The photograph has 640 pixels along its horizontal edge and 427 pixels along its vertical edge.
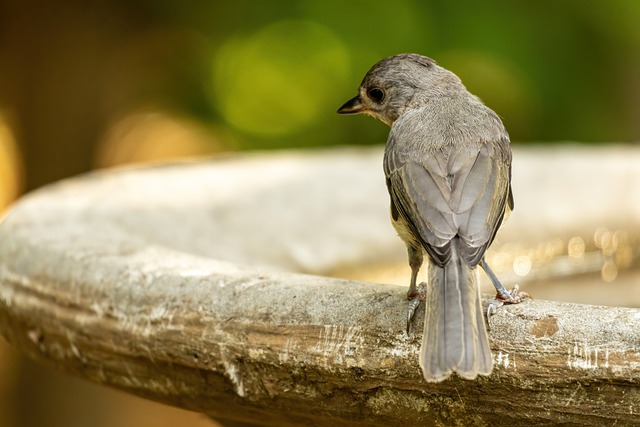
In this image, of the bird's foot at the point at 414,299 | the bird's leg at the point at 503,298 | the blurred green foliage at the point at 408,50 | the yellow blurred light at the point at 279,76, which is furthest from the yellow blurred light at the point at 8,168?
the bird's leg at the point at 503,298

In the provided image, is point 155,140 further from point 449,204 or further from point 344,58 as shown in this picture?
point 449,204

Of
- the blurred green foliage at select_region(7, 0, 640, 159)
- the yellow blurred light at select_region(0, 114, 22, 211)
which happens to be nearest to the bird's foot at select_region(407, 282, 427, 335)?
the blurred green foliage at select_region(7, 0, 640, 159)

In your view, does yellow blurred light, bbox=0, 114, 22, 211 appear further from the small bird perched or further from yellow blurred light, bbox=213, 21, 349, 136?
the small bird perched

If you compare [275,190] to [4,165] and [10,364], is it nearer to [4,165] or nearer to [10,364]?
[10,364]

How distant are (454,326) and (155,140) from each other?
6.23m

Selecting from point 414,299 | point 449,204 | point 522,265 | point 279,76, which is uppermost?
point 279,76

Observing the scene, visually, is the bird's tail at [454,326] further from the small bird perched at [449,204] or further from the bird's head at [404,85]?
the bird's head at [404,85]

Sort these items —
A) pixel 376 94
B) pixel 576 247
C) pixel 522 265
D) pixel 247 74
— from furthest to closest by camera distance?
pixel 247 74, pixel 576 247, pixel 522 265, pixel 376 94

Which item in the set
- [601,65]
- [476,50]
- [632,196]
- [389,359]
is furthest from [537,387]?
[601,65]

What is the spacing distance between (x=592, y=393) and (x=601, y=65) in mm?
4759

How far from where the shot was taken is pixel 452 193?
2.58 metres

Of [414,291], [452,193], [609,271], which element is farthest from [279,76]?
[414,291]

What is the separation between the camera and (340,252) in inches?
163

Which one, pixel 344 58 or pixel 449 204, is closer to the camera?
pixel 449 204
